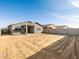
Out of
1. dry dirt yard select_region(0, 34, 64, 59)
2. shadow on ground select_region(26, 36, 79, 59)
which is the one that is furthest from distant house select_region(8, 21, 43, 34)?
shadow on ground select_region(26, 36, 79, 59)

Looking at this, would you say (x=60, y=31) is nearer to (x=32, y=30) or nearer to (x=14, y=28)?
(x=32, y=30)

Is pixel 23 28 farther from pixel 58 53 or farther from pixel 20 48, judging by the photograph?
pixel 58 53

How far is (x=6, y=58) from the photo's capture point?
21.7 feet

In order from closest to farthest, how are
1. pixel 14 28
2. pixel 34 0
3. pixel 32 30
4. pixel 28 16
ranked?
pixel 34 0 < pixel 14 28 < pixel 32 30 < pixel 28 16

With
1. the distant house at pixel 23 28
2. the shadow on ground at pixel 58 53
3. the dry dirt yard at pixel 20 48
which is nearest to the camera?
the shadow on ground at pixel 58 53

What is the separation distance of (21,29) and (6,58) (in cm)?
2286

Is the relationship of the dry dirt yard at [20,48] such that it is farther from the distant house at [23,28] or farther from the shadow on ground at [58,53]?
the distant house at [23,28]

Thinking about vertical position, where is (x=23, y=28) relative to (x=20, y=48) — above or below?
above

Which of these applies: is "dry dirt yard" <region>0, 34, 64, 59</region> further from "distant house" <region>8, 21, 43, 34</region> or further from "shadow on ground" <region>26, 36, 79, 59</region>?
"distant house" <region>8, 21, 43, 34</region>

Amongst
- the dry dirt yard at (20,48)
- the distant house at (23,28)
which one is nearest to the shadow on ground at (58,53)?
the dry dirt yard at (20,48)

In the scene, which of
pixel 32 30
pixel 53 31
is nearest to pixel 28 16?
pixel 32 30

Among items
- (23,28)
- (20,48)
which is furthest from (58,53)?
(23,28)

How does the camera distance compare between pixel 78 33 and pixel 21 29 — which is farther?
pixel 21 29

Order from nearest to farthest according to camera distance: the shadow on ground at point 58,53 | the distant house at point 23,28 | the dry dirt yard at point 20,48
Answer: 1. the shadow on ground at point 58,53
2. the dry dirt yard at point 20,48
3. the distant house at point 23,28
